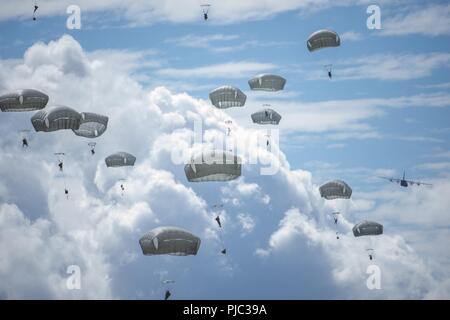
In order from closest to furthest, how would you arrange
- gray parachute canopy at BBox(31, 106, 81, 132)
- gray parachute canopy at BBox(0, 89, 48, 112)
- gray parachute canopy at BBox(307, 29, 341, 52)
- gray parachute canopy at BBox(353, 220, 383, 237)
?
gray parachute canopy at BBox(31, 106, 81, 132) < gray parachute canopy at BBox(0, 89, 48, 112) < gray parachute canopy at BBox(307, 29, 341, 52) < gray parachute canopy at BBox(353, 220, 383, 237)

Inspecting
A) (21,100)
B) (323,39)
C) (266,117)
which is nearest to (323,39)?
(323,39)

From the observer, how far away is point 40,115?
8506 cm

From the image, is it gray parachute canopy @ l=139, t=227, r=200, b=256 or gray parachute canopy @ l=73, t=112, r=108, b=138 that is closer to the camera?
gray parachute canopy @ l=139, t=227, r=200, b=256

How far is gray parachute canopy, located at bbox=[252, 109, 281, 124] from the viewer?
4464 inches

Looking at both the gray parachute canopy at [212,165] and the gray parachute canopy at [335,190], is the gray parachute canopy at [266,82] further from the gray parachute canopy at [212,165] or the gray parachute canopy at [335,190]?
the gray parachute canopy at [212,165]

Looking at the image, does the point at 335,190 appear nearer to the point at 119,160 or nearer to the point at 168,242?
the point at 119,160

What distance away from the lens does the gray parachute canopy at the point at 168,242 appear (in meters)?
75.0

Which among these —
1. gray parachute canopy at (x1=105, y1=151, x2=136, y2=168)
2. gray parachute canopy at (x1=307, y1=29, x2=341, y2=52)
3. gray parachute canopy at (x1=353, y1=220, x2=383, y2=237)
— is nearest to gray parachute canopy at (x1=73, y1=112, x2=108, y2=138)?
gray parachute canopy at (x1=105, y1=151, x2=136, y2=168)

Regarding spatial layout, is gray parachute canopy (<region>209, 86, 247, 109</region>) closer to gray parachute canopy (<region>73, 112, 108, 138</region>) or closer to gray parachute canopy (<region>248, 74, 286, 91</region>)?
gray parachute canopy (<region>248, 74, 286, 91</region>)

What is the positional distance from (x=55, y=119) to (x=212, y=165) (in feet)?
72.6

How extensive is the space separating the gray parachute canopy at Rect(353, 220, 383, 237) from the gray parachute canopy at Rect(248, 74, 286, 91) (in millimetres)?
28185

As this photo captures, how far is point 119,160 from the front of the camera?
113 m
